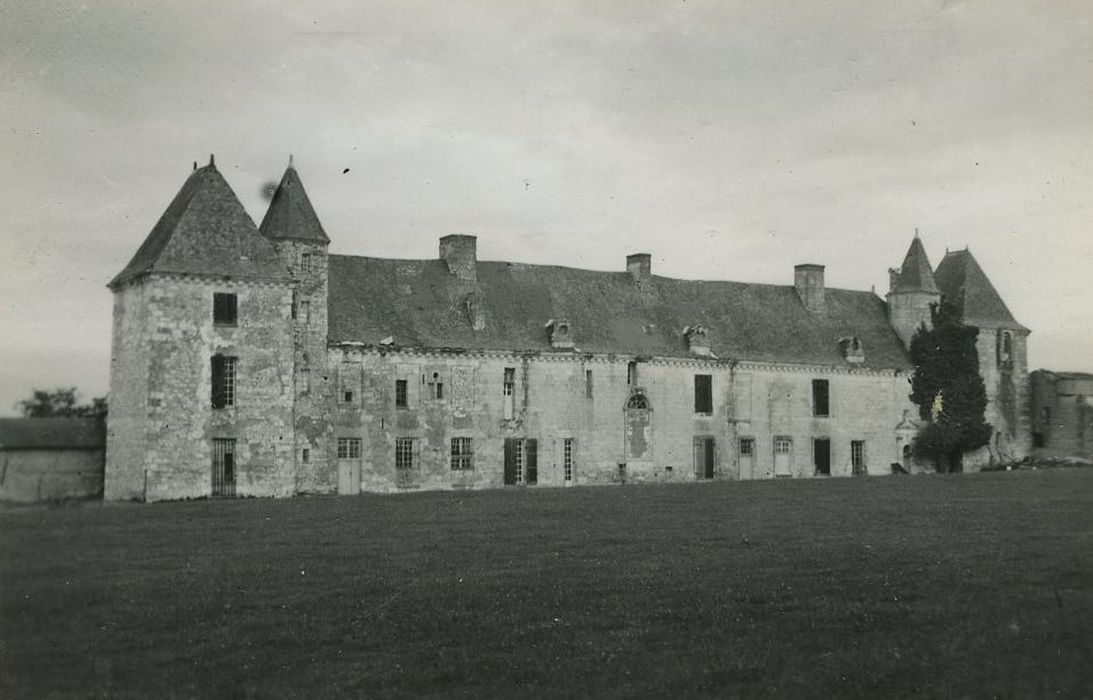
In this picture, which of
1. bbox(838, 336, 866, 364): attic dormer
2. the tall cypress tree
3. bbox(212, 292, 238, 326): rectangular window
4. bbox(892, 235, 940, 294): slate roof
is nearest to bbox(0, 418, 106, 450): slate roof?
bbox(212, 292, 238, 326): rectangular window

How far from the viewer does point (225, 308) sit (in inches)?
1522

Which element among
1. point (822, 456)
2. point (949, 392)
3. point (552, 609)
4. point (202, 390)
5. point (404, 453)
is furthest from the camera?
point (949, 392)

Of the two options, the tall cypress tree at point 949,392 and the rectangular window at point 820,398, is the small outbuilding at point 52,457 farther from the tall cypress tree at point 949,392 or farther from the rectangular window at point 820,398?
the tall cypress tree at point 949,392

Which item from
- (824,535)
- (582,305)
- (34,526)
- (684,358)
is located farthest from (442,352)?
(34,526)

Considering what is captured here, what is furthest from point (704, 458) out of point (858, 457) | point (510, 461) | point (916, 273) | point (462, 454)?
point (916, 273)

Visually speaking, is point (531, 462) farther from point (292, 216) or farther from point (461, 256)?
point (292, 216)

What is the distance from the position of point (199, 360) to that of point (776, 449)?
26.8 m

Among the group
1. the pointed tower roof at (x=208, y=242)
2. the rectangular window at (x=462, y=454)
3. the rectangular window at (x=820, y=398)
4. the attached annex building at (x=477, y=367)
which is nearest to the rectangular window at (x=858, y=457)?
the attached annex building at (x=477, y=367)

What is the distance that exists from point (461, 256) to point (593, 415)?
8.59m

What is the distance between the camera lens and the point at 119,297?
3966cm

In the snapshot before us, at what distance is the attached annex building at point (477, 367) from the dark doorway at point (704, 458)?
74 mm

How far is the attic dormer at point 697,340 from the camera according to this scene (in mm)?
51928

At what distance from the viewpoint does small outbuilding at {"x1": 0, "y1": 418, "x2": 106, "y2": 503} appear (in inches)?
1273

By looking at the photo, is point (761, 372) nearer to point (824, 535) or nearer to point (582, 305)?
point (582, 305)
